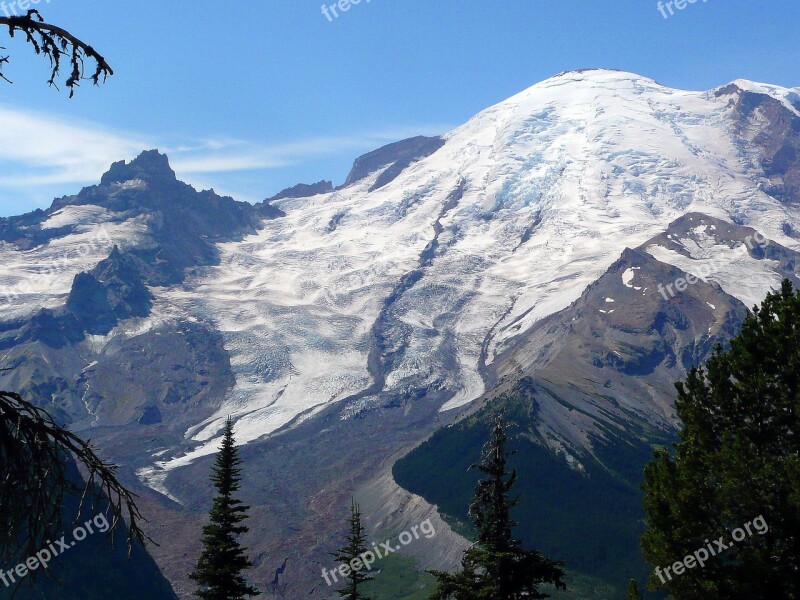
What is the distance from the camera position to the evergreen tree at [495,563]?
2381cm

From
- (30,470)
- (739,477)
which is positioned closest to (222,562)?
(739,477)

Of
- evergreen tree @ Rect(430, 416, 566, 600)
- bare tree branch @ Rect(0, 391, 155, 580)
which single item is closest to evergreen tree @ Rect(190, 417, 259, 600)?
evergreen tree @ Rect(430, 416, 566, 600)

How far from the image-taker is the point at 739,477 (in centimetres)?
2394

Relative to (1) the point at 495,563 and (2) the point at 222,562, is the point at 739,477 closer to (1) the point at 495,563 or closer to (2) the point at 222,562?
(1) the point at 495,563

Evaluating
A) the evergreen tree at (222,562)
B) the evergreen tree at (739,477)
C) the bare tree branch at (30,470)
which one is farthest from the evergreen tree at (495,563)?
the bare tree branch at (30,470)

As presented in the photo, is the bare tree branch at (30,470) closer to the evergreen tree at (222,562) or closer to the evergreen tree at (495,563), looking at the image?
the evergreen tree at (495,563)

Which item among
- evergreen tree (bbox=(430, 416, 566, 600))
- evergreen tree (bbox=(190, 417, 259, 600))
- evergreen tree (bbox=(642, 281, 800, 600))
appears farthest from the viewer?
evergreen tree (bbox=(190, 417, 259, 600))

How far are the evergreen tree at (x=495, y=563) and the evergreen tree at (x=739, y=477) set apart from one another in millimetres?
3589

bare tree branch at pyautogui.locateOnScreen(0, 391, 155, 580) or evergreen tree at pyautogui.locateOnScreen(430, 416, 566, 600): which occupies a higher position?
bare tree branch at pyautogui.locateOnScreen(0, 391, 155, 580)

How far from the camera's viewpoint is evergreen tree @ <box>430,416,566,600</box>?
78.1 ft

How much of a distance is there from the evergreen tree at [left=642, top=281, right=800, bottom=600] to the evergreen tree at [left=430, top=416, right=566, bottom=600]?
359 cm

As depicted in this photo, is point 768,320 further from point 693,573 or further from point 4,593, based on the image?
point 4,593

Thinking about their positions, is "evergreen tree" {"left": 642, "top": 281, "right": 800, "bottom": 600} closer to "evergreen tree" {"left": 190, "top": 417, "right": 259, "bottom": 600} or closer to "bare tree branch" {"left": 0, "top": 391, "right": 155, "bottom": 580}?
"evergreen tree" {"left": 190, "top": 417, "right": 259, "bottom": 600}

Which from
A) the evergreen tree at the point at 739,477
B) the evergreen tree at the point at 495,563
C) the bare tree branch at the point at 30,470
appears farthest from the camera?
the evergreen tree at the point at 495,563
